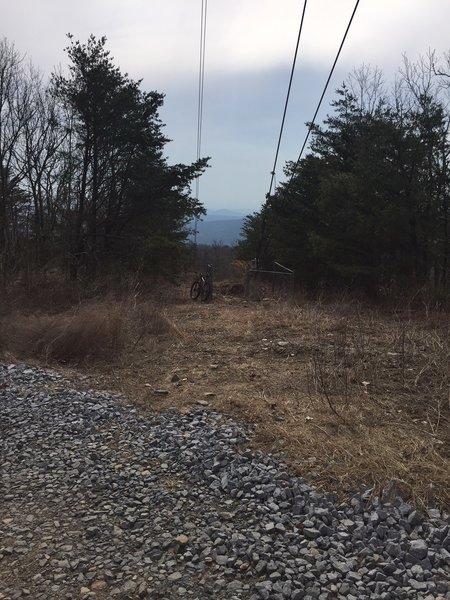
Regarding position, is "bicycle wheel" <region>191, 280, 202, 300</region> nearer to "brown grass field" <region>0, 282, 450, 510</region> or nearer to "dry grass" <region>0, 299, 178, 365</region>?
"brown grass field" <region>0, 282, 450, 510</region>

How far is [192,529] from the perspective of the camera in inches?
116

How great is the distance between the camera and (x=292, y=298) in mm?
12383

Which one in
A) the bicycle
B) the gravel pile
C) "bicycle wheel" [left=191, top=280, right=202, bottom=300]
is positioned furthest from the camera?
"bicycle wheel" [left=191, top=280, right=202, bottom=300]

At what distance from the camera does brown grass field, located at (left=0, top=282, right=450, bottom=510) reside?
3.53 metres

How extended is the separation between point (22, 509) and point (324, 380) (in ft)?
10.3

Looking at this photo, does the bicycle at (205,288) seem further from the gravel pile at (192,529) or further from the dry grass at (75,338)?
the gravel pile at (192,529)

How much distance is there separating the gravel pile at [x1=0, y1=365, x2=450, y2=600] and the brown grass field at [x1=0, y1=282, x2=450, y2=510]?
285 millimetres

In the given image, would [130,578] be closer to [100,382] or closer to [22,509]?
[22,509]

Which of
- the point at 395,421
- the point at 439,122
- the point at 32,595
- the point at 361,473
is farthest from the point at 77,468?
the point at 439,122

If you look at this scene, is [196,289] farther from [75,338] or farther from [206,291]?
[75,338]

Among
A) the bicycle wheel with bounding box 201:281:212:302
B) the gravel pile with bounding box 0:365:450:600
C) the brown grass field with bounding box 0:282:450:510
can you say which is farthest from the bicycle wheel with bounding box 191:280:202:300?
the gravel pile with bounding box 0:365:450:600

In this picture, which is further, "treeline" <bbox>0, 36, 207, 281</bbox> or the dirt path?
"treeline" <bbox>0, 36, 207, 281</bbox>

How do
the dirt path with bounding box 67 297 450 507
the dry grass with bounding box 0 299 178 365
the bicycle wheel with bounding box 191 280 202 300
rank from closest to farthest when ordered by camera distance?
the dirt path with bounding box 67 297 450 507
the dry grass with bounding box 0 299 178 365
the bicycle wheel with bounding box 191 280 202 300

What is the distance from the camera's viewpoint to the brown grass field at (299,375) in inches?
139
